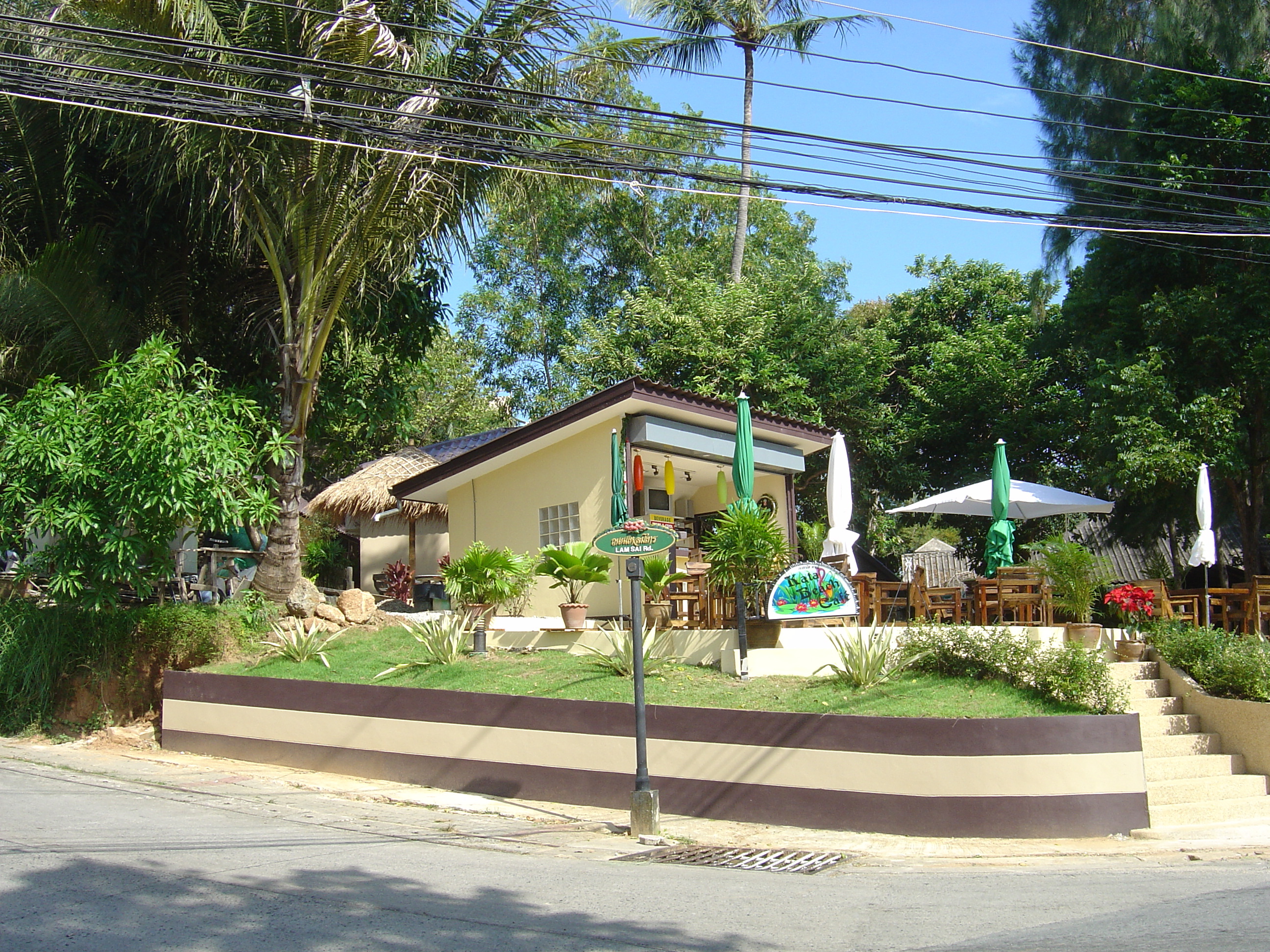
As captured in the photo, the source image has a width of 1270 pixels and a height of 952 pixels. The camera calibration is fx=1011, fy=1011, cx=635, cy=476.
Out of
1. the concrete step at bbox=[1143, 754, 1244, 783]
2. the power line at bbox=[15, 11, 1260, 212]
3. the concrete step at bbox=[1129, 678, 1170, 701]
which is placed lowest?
the concrete step at bbox=[1143, 754, 1244, 783]

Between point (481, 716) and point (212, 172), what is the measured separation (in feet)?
25.5

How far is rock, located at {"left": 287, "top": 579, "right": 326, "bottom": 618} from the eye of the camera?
14.7 meters

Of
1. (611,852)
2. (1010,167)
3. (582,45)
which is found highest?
(582,45)

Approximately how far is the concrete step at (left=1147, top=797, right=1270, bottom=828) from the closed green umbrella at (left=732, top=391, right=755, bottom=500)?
521 centimetres

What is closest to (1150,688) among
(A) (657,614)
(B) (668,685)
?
(B) (668,685)

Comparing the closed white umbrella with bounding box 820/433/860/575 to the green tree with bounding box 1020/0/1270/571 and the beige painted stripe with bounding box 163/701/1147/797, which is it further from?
the green tree with bounding box 1020/0/1270/571

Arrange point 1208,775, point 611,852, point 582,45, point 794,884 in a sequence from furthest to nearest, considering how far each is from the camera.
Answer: point 582,45
point 1208,775
point 611,852
point 794,884

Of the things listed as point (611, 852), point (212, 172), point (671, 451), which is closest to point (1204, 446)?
point (671, 451)

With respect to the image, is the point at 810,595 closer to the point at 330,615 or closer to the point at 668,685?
the point at 668,685

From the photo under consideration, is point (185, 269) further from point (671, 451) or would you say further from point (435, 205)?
point (671, 451)

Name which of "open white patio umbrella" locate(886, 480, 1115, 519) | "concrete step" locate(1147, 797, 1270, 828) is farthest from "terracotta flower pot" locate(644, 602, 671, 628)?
"concrete step" locate(1147, 797, 1270, 828)

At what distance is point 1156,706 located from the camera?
36.2 feet

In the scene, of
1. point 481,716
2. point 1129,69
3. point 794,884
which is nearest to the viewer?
point 794,884

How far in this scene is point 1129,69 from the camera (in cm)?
2019
